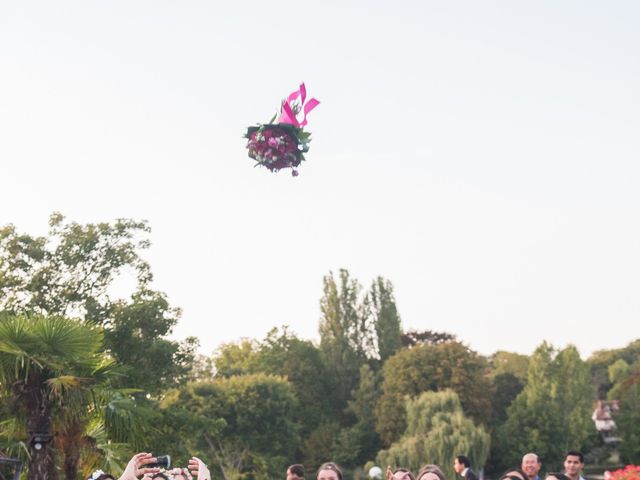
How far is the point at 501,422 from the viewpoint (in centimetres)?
6862

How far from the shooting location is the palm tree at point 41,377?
1412 centimetres

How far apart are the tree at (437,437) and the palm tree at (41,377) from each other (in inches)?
1685

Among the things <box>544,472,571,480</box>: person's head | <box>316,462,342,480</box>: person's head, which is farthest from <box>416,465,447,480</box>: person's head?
<box>316,462,342,480</box>: person's head

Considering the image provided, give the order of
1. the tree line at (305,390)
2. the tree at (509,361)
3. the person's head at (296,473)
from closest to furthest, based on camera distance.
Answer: the person's head at (296,473) < the tree line at (305,390) < the tree at (509,361)

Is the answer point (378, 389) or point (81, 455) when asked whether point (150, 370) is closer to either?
point (81, 455)

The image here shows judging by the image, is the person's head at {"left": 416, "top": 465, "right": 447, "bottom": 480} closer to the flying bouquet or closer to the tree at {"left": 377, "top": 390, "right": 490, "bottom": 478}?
the flying bouquet

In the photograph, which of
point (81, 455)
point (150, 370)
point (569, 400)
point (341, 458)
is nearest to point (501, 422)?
point (569, 400)

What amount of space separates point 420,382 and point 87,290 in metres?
32.4

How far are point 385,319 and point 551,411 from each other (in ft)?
49.4

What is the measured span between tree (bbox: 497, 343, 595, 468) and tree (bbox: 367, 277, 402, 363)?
1063 cm

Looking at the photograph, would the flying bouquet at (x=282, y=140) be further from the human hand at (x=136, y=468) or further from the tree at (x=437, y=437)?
the tree at (x=437, y=437)

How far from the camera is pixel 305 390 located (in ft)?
242

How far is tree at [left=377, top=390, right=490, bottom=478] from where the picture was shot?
57000mm

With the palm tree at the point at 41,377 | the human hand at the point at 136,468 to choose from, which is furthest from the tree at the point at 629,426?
the human hand at the point at 136,468
